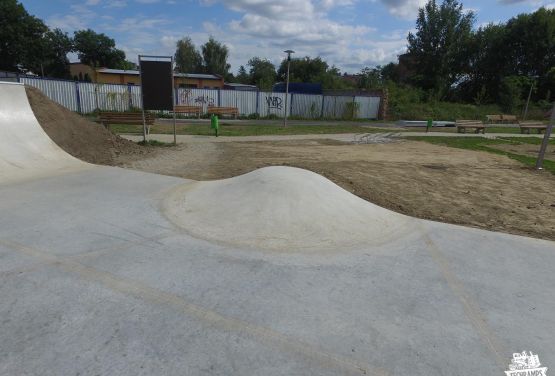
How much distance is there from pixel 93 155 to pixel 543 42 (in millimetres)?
51762

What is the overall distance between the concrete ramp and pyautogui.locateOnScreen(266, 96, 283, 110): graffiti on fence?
22.2m

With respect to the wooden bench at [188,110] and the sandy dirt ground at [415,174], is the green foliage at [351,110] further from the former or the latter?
the sandy dirt ground at [415,174]

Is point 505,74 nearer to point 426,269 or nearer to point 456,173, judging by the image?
point 456,173

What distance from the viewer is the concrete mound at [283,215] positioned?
14.3 ft

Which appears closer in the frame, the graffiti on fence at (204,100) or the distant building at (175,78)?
the graffiti on fence at (204,100)

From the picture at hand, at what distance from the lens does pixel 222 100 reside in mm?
29141

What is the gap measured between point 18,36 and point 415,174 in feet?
216

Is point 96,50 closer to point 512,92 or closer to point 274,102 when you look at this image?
point 274,102

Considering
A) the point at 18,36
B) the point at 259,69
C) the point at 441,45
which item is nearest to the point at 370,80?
the point at 441,45

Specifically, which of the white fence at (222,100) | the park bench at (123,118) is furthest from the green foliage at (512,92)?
the park bench at (123,118)

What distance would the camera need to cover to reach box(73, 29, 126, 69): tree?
228 ft

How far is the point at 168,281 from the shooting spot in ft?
10.7

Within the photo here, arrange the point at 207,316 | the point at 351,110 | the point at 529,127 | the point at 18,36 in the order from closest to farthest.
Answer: the point at 207,316 < the point at 529,127 < the point at 351,110 < the point at 18,36

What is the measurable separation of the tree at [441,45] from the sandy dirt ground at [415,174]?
126 ft
